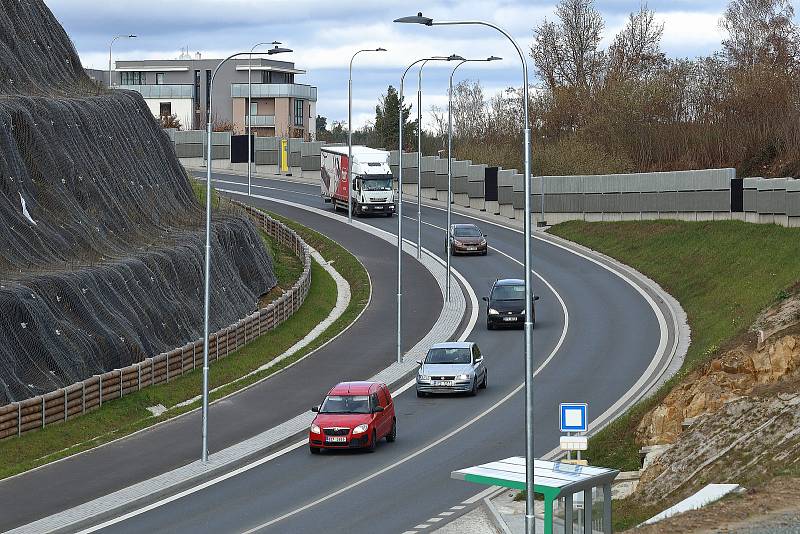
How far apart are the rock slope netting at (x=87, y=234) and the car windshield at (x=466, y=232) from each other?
12150 millimetres

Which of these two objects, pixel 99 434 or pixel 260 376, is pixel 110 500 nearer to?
pixel 99 434

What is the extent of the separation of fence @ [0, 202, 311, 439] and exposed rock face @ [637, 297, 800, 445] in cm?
1589

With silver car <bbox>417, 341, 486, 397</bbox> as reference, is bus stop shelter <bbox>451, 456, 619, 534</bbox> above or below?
above

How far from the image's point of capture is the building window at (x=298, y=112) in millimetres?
150125

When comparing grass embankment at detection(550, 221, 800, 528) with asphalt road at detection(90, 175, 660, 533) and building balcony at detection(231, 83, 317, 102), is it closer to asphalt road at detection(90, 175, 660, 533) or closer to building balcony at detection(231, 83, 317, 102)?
asphalt road at detection(90, 175, 660, 533)

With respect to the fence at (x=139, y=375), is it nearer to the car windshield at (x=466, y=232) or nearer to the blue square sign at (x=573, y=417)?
the car windshield at (x=466, y=232)

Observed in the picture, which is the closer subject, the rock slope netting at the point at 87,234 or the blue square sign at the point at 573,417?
the blue square sign at the point at 573,417

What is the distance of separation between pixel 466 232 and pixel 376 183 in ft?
43.1

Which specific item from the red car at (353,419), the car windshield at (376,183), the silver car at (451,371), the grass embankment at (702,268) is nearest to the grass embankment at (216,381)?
the red car at (353,419)

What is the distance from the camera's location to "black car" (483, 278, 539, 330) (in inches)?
2146

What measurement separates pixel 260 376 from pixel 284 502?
60.1ft

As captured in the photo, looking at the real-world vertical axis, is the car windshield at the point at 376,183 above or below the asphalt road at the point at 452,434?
above

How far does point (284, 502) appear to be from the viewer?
28.3 m

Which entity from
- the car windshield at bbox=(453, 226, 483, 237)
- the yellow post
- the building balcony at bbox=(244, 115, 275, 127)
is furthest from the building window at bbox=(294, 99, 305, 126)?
the car windshield at bbox=(453, 226, 483, 237)
